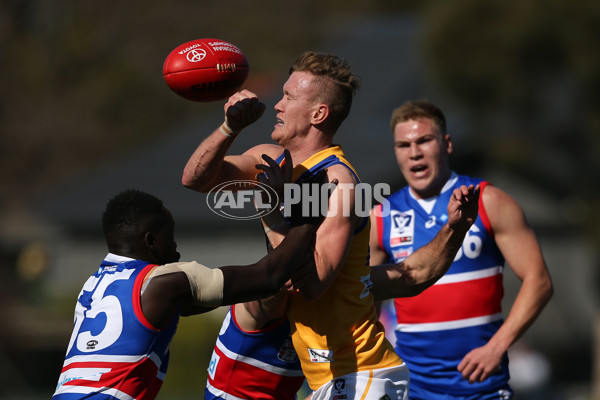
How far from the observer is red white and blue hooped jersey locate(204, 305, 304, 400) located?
5.25m

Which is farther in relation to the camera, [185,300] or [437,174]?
[437,174]

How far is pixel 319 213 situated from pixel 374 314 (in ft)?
2.26

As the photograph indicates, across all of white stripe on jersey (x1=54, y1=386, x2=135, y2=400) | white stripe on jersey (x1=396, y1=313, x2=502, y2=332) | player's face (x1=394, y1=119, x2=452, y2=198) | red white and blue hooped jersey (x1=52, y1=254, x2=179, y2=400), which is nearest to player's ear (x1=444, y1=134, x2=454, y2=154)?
player's face (x1=394, y1=119, x2=452, y2=198)

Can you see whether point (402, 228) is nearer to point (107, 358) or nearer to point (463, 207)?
point (463, 207)

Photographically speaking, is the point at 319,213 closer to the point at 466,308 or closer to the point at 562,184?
the point at 466,308

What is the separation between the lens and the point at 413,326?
5934mm

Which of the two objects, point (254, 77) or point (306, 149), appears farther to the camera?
point (254, 77)

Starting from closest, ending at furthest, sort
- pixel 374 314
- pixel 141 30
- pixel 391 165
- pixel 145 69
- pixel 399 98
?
pixel 374 314 → pixel 391 165 → pixel 399 98 → pixel 141 30 → pixel 145 69

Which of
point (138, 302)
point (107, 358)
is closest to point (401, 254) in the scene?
point (138, 302)

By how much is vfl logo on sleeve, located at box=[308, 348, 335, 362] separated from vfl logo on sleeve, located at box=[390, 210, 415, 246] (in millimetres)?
1510

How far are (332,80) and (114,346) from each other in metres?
1.87

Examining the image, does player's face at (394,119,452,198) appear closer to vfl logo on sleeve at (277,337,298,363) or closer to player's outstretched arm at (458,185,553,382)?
player's outstretched arm at (458,185,553,382)

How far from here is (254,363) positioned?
5.26 metres

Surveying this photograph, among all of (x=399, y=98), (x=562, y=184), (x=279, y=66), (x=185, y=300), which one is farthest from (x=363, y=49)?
(x=185, y=300)
